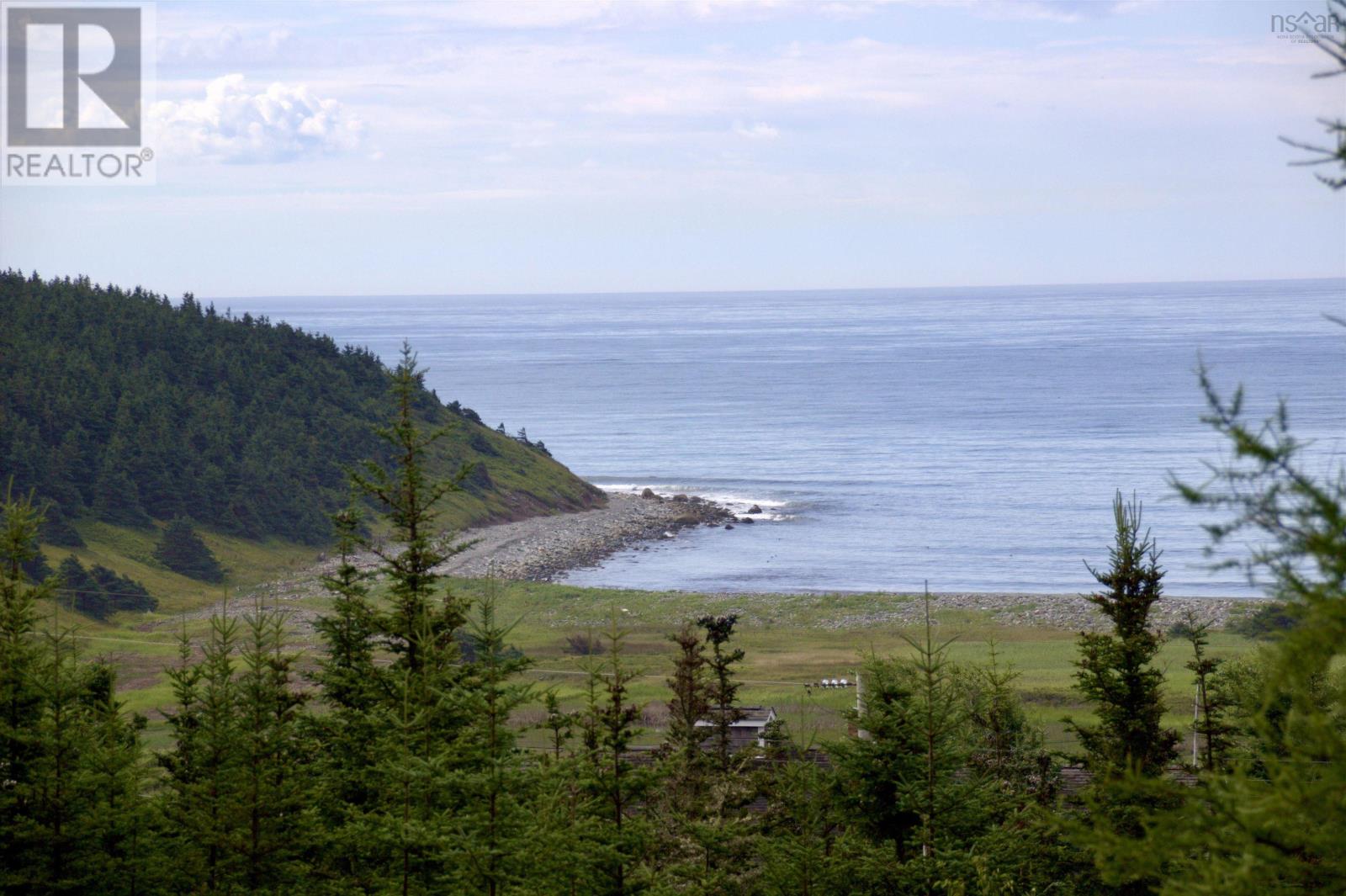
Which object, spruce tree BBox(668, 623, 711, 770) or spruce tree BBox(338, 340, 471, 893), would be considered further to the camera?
spruce tree BBox(668, 623, 711, 770)

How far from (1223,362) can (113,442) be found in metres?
171

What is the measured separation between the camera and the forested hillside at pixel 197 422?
286 feet

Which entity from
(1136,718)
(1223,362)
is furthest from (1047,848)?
(1223,362)

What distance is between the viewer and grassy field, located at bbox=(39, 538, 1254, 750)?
44.8 metres

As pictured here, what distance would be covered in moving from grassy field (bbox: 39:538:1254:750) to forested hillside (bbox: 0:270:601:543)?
5.65 meters

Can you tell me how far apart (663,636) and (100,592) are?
107 ft

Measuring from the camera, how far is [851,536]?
92.4 meters

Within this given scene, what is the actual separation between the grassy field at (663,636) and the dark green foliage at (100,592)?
1016 mm

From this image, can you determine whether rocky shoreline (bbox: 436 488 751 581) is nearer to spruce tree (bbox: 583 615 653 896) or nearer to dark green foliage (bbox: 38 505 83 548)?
dark green foliage (bbox: 38 505 83 548)

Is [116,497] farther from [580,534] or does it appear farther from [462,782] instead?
[462,782]

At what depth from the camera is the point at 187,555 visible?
3169 inches

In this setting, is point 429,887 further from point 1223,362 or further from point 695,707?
point 1223,362

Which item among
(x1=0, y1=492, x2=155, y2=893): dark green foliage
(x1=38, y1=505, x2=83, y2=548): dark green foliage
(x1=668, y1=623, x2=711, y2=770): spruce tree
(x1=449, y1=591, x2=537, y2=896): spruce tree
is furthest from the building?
(x1=38, y1=505, x2=83, y2=548): dark green foliage

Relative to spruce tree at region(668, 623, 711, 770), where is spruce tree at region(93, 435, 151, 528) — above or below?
above
